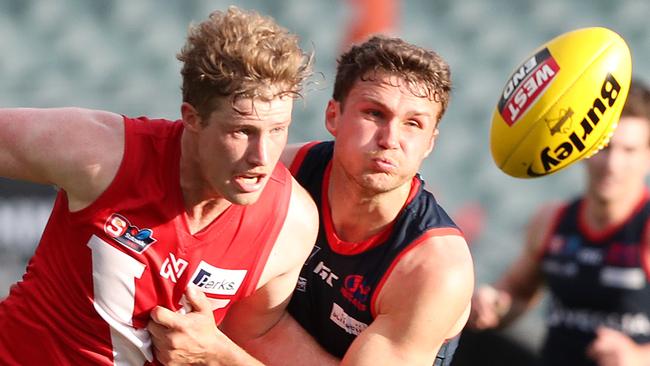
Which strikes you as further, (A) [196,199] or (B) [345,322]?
(B) [345,322]

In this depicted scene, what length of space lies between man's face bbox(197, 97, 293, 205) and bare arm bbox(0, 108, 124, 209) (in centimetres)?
28

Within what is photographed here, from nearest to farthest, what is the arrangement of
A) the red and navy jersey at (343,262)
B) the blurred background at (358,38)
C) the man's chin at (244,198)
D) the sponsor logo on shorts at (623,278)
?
the man's chin at (244,198) → the red and navy jersey at (343,262) → the sponsor logo on shorts at (623,278) → the blurred background at (358,38)

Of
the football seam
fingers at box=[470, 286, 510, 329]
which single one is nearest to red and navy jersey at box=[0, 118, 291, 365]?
the football seam

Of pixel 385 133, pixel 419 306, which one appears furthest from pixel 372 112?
pixel 419 306

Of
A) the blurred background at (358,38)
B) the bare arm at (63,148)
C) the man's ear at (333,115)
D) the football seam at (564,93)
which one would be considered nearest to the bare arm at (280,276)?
the man's ear at (333,115)

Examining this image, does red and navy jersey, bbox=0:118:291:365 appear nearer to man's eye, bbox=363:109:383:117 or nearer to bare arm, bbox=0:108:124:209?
bare arm, bbox=0:108:124:209

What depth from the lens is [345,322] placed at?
158 inches

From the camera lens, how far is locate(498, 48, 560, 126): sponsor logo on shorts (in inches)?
159

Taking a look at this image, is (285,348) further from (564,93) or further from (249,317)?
(564,93)

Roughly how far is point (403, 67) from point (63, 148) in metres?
1.13

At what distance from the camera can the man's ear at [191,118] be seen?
3.42m

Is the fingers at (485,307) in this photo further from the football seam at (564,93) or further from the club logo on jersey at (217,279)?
the club logo on jersey at (217,279)

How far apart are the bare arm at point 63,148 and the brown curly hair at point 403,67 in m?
0.88

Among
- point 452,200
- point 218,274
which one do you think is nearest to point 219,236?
point 218,274
